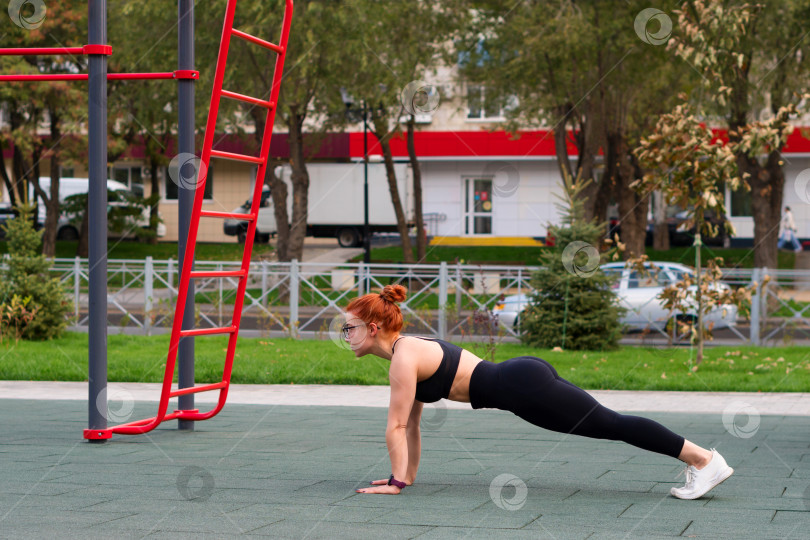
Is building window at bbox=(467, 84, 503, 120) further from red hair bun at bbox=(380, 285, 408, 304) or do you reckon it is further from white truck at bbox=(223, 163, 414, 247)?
red hair bun at bbox=(380, 285, 408, 304)

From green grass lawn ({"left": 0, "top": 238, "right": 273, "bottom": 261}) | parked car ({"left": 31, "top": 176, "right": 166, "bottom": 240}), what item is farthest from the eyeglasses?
parked car ({"left": 31, "top": 176, "right": 166, "bottom": 240})

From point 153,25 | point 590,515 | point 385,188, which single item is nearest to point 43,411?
point 590,515

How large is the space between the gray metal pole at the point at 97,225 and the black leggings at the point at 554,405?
3.12 meters

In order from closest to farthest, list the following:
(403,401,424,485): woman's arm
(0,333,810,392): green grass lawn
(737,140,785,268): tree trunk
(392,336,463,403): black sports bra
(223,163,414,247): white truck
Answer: (392,336,463,403): black sports bra → (403,401,424,485): woman's arm → (0,333,810,392): green grass lawn → (737,140,785,268): tree trunk → (223,163,414,247): white truck

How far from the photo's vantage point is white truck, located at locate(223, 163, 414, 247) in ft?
132

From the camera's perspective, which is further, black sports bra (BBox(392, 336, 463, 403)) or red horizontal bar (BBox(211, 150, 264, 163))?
red horizontal bar (BBox(211, 150, 264, 163))

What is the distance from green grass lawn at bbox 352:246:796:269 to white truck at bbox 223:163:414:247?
219 cm

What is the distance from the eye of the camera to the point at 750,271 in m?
17.2

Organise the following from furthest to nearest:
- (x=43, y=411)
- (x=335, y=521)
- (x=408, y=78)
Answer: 1. (x=408, y=78)
2. (x=43, y=411)
3. (x=335, y=521)

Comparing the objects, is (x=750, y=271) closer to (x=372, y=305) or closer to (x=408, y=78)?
(x=408, y=78)

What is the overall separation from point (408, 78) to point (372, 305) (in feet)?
62.5

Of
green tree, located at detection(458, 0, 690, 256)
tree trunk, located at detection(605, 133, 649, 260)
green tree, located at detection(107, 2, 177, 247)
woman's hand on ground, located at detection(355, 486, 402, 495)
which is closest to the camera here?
woman's hand on ground, located at detection(355, 486, 402, 495)

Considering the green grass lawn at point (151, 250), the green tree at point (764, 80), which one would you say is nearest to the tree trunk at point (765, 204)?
the green tree at point (764, 80)

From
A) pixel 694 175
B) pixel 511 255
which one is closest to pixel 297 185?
pixel 511 255
